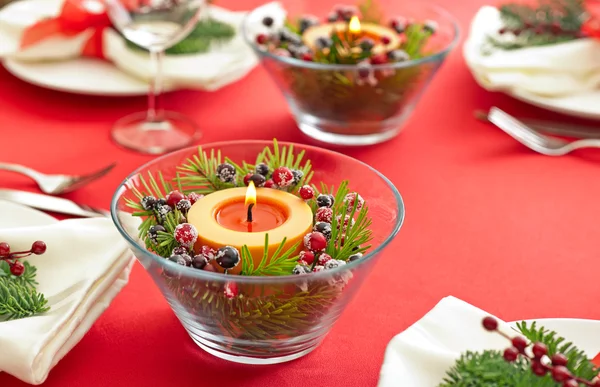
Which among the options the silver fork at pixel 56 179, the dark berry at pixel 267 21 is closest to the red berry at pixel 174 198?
the silver fork at pixel 56 179

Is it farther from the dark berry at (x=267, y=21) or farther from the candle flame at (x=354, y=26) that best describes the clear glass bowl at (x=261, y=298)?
the dark berry at (x=267, y=21)

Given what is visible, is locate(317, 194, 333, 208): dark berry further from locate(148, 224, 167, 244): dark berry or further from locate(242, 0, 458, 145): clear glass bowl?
locate(242, 0, 458, 145): clear glass bowl

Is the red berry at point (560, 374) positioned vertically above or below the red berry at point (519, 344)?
above

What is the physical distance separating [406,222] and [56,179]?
0.42 metres

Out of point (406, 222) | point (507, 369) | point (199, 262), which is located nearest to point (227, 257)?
point (199, 262)

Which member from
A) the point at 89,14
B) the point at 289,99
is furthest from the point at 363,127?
the point at 89,14

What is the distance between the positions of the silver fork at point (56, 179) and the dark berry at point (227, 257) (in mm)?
390

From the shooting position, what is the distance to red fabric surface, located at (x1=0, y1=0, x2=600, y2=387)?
71 centimetres

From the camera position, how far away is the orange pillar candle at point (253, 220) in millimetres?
680

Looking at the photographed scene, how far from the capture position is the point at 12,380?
680mm

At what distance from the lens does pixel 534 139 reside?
1.13 m

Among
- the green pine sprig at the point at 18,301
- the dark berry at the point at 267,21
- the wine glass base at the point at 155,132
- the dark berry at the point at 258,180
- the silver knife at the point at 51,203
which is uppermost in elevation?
the dark berry at the point at 258,180

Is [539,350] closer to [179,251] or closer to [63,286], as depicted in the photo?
[179,251]

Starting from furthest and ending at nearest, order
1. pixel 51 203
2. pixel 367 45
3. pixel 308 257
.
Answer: pixel 367 45 < pixel 51 203 < pixel 308 257
